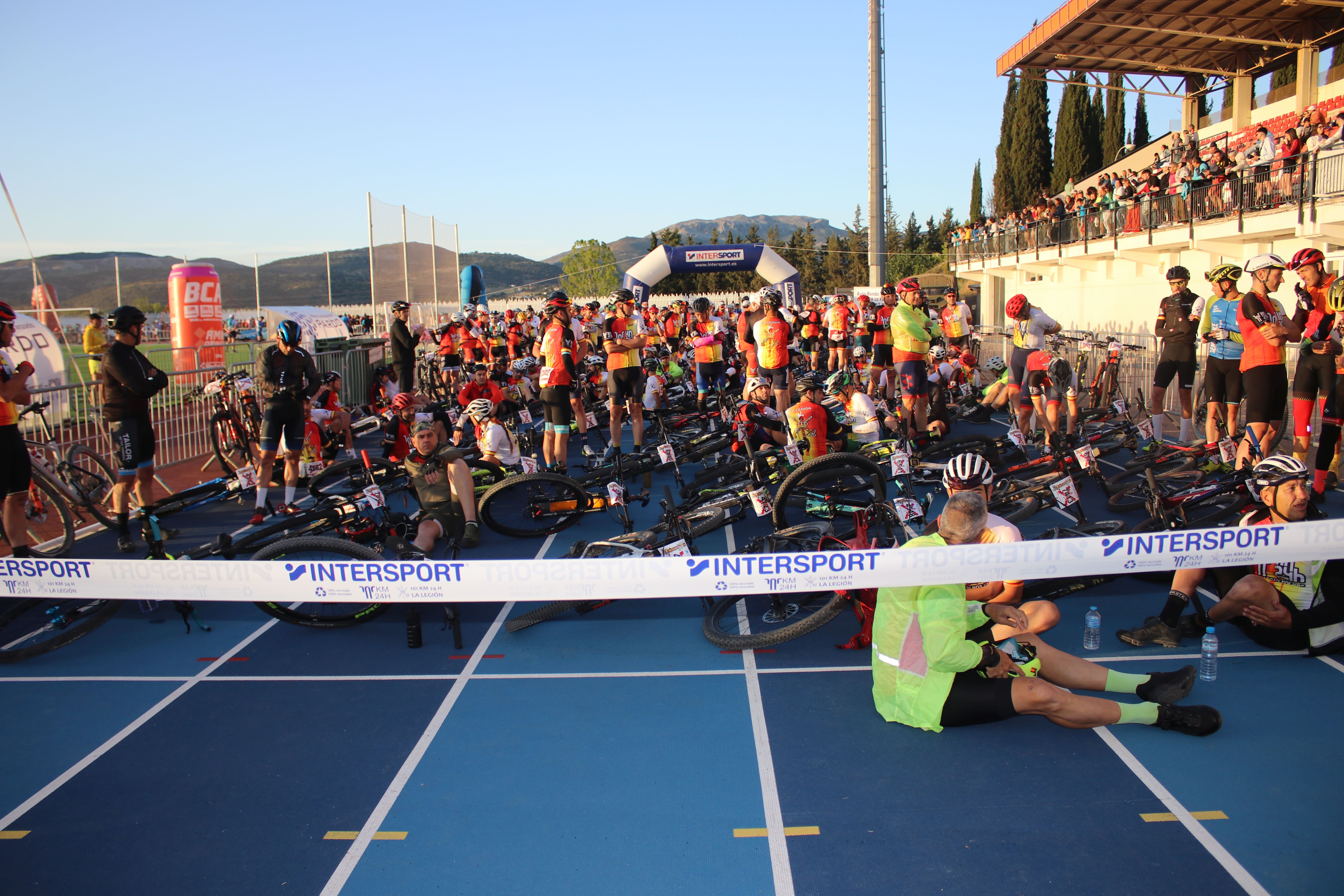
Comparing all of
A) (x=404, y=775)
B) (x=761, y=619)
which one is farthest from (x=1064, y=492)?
(x=404, y=775)

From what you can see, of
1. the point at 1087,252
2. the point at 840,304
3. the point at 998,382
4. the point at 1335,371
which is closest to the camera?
the point at 1335,371

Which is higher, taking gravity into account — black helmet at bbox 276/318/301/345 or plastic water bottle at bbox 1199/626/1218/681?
black helmet at bbox 276/318/301/345

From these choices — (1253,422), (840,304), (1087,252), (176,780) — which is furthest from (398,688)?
(1087,252)

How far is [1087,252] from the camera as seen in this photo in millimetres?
22531

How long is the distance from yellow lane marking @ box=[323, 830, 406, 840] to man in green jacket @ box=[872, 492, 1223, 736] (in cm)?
213

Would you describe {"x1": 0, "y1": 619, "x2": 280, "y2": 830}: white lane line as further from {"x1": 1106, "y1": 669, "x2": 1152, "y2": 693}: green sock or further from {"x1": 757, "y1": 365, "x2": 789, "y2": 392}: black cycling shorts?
{"x1": 757, "y1": 365, "x2": 789, "y2": 392}: black cycling shorts

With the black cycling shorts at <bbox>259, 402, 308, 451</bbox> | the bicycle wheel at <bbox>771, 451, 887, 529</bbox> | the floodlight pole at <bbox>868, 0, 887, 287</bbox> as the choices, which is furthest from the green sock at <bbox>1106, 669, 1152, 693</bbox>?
the floodlight pole at <bbox>868, 0, 887, 287</bbox>

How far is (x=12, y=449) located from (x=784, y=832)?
224 inches

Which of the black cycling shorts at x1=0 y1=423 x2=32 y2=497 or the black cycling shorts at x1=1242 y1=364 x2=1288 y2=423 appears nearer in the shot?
the black cycling shorts at x1=0 y1=423 x2=32 y2=497

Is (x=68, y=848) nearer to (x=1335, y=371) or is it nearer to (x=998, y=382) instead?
(x=1335, y=371)

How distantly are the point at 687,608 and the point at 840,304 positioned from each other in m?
10.7

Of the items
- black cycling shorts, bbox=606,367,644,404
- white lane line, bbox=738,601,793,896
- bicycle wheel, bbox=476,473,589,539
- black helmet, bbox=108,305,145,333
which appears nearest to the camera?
white lane line, bbox=738,601,793,896

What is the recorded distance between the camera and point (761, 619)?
490cm

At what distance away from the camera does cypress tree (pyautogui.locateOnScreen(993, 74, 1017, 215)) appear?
44781 mm
